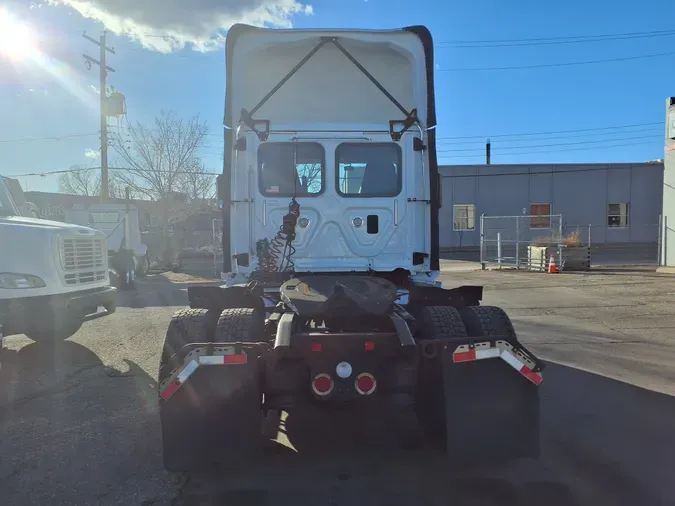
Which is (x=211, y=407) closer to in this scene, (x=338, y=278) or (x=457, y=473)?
(x=338, y=278)

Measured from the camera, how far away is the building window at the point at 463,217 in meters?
32.9

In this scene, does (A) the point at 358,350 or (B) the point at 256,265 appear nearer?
(A) the point at 358,350

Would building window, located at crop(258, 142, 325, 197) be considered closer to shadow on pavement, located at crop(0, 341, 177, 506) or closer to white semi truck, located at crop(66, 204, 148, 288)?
shadow on pavement, located at crop(0, 341, 177, 506)

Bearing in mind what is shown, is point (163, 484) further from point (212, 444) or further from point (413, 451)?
point (413, 451)

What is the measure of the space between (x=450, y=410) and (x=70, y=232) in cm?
621

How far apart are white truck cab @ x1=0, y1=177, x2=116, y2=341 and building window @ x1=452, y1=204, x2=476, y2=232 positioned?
27.7 meters

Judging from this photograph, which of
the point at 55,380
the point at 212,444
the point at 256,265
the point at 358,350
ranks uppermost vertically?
the point at 256,265

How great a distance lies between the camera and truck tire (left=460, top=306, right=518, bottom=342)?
3820 mm

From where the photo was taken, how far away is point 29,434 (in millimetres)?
4555

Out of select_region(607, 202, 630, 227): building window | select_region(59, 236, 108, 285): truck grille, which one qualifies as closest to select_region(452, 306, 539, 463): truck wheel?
select_region(59, 236, 108, 285): truck grille

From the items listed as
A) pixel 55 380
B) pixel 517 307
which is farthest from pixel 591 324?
pixel 55 380

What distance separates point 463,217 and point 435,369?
3074 centimetres

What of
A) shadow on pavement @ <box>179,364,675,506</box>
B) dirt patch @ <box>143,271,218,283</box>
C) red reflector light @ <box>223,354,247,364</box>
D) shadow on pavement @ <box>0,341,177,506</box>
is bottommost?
dirt patch @ <box>143,271,218,283</box>

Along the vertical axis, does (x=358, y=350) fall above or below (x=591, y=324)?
above
